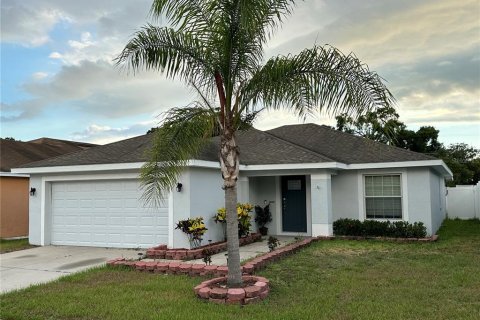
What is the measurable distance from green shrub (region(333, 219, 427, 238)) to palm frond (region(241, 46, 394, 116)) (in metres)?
7.95

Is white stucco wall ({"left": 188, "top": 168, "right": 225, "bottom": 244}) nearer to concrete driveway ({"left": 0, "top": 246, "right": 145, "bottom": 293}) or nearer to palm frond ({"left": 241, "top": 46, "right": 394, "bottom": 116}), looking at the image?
concrete driveway ({"left": 0, "top": 246, "right": 145, "bottom": 293})

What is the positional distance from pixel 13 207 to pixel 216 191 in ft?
30.0

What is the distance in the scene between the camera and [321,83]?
265 inches

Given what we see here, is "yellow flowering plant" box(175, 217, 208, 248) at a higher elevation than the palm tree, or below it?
below

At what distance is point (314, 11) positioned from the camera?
29.0ft

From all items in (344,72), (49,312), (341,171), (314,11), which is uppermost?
(314,11)

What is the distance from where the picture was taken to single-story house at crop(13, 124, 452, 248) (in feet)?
40.2

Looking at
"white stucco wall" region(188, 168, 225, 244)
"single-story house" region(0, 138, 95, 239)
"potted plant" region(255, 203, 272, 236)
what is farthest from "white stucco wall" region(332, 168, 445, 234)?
"single-story house" region(0, 138, 95, 239)

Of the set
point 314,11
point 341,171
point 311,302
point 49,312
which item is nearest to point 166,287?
point 49,312

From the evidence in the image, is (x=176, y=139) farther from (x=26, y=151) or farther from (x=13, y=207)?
(x=26, y=151)

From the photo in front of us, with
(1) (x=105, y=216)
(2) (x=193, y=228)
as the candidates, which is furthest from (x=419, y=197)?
(1) (x=105, y=216)

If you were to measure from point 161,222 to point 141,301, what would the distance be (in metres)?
5.51

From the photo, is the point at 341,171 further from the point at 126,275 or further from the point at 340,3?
the point at 126,275

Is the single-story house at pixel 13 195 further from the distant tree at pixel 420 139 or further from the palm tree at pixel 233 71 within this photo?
the distant tree at pixel 420 139
